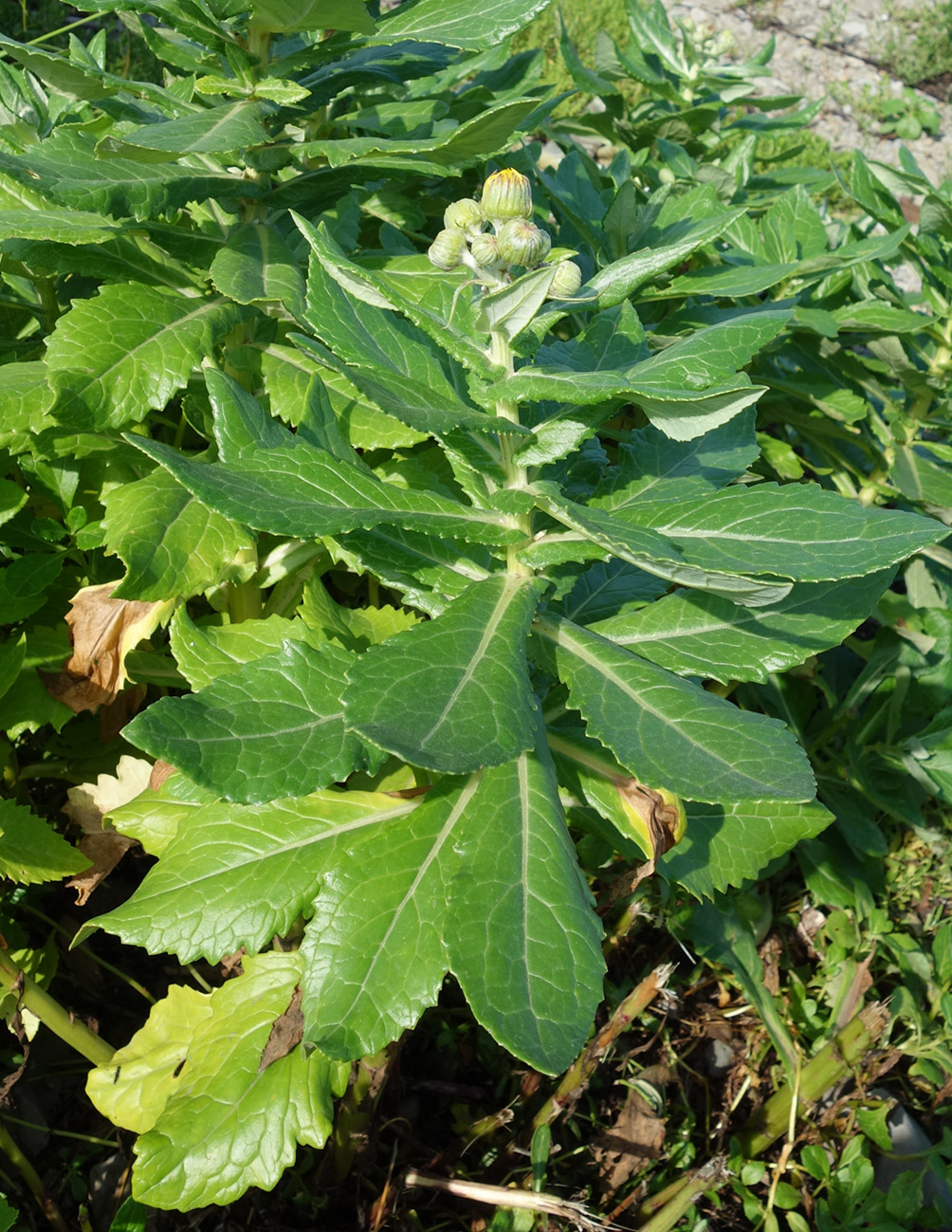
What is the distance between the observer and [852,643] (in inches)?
109

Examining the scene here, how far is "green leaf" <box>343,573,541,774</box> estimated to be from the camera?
1.13 metres

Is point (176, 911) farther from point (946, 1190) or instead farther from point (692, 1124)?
point (946, 1190)

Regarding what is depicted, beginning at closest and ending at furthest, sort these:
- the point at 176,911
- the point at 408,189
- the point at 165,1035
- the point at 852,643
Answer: the point at 176,911 → the point at 165,1035 → the point at 408,189 → the point at 852,643

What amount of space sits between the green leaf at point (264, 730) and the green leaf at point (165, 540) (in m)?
0.27

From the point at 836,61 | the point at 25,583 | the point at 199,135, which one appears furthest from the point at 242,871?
the point at 836,61

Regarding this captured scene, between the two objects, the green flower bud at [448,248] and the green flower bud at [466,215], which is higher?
the green flower bud at [466,215]

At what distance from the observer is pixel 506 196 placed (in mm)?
1309

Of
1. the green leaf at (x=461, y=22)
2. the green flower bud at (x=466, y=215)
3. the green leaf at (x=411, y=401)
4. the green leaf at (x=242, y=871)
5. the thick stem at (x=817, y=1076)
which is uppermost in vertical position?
the green leaf at (x=461, y=22)

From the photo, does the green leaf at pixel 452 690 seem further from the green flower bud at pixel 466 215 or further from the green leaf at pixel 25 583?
the green leaf at pixel 25 583

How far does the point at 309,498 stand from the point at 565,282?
451 mm

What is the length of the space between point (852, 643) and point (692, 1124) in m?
1.33

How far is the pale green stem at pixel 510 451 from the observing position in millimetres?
1399

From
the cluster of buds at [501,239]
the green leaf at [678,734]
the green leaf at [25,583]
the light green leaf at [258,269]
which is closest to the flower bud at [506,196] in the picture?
the cluster of buds at [501,239]

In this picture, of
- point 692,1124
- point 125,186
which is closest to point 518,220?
point 125,186
